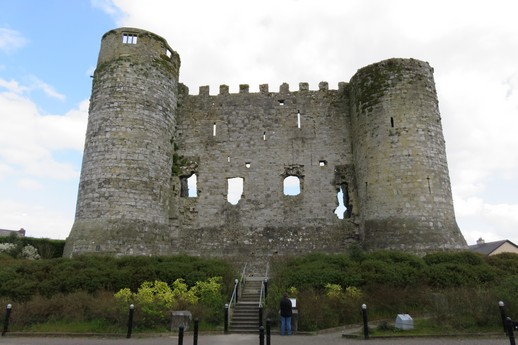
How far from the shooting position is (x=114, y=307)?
12.1m

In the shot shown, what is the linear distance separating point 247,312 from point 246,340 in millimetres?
2776

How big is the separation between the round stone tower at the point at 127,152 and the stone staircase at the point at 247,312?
6.28 meters

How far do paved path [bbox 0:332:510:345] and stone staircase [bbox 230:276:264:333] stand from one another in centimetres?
102

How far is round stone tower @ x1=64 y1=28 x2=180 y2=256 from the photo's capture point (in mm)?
18438

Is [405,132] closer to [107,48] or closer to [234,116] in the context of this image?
[234,116]

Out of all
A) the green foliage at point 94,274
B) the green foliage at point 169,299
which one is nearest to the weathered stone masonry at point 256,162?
the green foliage at point 94,274

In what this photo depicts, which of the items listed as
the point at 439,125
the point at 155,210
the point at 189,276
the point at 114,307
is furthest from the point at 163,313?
the point at 439,125

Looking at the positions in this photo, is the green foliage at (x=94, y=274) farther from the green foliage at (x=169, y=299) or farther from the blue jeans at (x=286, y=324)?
the blue jeans at (x=286, y=324)

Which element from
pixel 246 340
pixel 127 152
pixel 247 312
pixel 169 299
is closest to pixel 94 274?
pixel 169 299

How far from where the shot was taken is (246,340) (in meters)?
10.6

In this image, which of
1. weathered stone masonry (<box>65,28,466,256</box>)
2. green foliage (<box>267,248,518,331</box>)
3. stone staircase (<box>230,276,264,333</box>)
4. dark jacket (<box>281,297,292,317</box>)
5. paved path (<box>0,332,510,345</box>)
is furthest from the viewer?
weathered stone masonry (<box>65,28,466,256</box>)

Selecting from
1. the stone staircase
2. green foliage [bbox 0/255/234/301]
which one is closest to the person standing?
the stone staircase

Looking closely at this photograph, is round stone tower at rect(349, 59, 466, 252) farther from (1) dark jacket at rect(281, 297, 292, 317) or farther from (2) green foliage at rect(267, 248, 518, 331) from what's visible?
(1) dark jacket at rect(281, 297, 292, 317)

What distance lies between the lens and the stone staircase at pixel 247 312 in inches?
490
